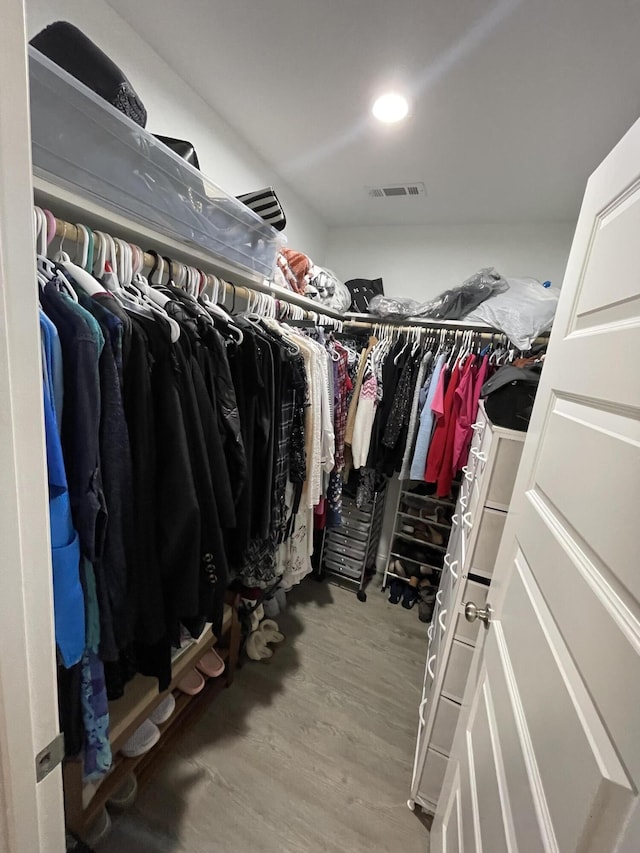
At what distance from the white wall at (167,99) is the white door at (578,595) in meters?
1.41

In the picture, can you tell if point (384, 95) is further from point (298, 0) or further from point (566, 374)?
point (566, 374)

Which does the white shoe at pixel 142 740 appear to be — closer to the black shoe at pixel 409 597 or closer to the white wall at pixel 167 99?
the black shoe at pixel 409 597

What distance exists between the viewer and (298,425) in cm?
131

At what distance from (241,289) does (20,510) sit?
109cm

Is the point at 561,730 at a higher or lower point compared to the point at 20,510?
lower

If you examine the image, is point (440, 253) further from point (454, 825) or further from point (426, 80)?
point (454, 825)

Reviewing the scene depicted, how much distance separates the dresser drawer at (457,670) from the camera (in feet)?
3.40

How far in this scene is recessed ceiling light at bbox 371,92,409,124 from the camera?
1240 mm

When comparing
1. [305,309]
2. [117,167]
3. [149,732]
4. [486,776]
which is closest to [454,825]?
[486,776]

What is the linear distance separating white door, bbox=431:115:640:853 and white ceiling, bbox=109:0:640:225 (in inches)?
26.8

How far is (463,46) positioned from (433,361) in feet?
4.09

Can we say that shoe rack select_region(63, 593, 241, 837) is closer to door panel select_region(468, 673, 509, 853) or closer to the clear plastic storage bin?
door panel select_region(468, 673, 509, 853)

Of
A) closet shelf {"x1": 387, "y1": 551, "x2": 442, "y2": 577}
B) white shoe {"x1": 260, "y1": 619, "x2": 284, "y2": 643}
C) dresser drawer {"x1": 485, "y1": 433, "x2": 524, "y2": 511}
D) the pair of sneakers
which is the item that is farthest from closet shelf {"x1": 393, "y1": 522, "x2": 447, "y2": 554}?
the pair of sneakers

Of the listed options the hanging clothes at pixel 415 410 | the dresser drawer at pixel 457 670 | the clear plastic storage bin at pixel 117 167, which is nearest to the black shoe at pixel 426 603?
the hanging clothes at pixel 415 410
